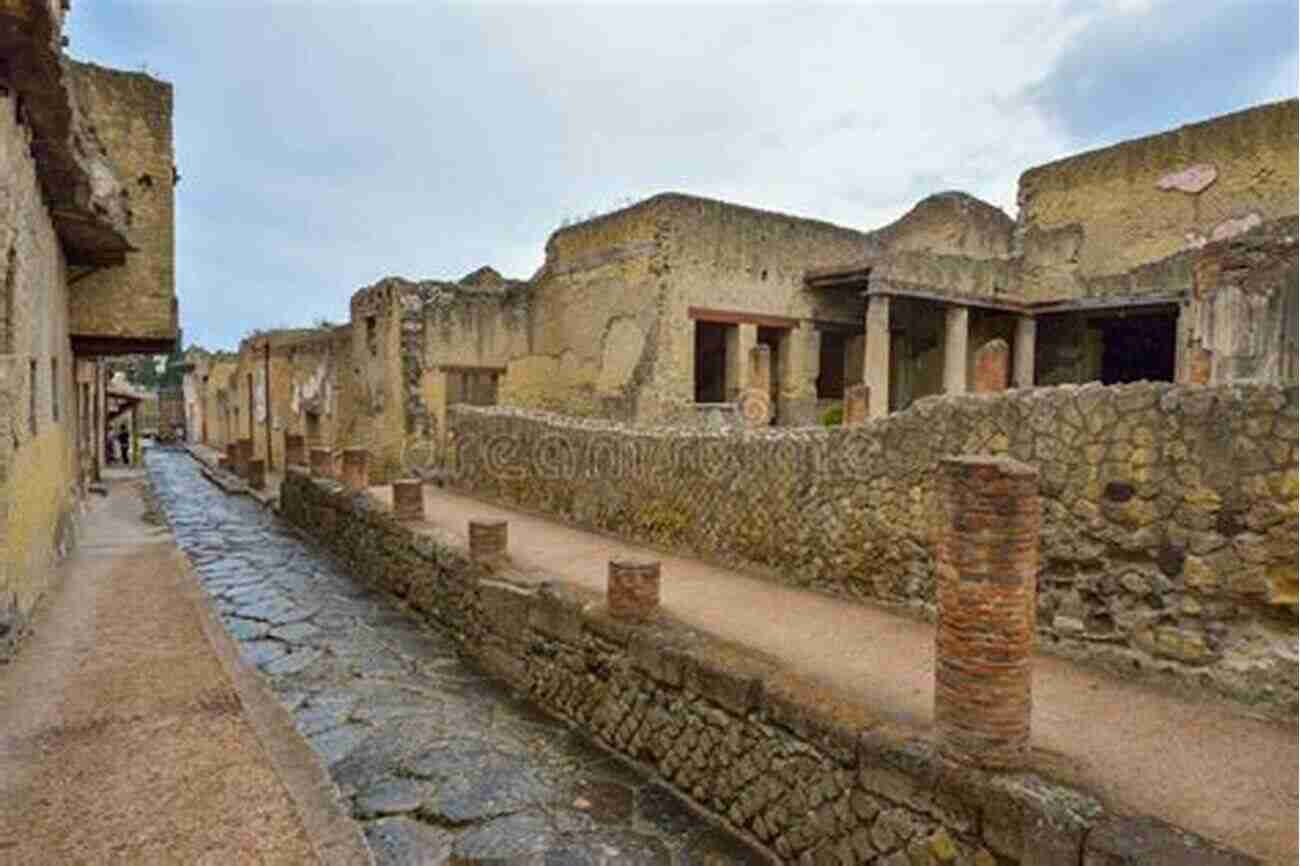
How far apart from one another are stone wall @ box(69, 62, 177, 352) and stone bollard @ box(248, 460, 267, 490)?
22.0 feet

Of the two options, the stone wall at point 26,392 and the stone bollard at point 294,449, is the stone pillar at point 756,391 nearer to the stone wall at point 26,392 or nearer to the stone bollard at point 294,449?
the stone bollard at point 294,449

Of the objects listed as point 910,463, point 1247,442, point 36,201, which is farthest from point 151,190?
point 1247,442

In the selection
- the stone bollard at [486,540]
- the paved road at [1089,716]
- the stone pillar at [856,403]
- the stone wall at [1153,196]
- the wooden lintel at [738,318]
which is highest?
the stone wall at [1153,196]

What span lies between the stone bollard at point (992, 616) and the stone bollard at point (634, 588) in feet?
8.13

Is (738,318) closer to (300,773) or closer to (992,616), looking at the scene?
(992,616)

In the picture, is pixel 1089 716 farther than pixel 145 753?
Yes

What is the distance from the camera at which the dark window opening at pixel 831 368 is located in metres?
17.1

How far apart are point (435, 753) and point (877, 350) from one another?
427 inches

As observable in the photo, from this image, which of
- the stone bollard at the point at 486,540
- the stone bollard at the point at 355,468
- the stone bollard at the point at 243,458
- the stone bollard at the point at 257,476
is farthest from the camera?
the stone bollard at the point at 243,458

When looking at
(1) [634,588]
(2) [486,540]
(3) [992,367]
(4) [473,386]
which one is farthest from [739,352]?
(1) [634,588]

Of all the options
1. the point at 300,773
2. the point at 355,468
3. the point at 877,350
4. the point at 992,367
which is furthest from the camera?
the point at 877,350

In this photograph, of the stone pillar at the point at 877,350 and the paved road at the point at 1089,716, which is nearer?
the paved road at the point at 1089,716

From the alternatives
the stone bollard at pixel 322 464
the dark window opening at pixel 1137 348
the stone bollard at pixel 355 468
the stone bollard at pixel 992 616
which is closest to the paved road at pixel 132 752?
the stone bollard at pixel 992 616

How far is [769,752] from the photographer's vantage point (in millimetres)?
4547
